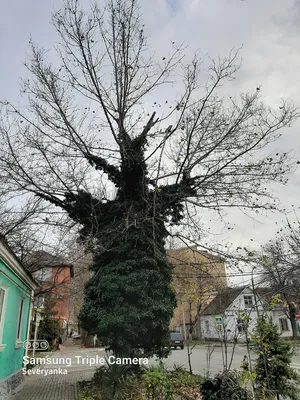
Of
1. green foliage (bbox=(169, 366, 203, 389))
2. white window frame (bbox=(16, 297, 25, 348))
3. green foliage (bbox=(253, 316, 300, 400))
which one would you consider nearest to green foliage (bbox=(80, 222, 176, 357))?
green foliage (bbox=(169, 366, 203, 389))

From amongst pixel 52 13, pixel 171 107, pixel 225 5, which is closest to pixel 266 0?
pixel 225 5

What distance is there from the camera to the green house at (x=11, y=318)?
7.06 m

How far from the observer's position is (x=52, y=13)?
9.00 meters

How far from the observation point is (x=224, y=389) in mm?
5324

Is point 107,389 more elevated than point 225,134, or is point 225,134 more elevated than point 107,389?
point 225,134

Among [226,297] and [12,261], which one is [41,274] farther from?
[12,261]

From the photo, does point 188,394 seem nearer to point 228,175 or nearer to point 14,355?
point 14,355

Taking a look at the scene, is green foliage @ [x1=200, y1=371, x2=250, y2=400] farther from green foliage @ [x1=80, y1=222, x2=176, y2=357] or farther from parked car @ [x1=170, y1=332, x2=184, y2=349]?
parked car @ [x1=170, y1=332, x2=184, y2=349]

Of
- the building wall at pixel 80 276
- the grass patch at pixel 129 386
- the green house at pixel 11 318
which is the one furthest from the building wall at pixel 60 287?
the grass patch at pixel 129 386

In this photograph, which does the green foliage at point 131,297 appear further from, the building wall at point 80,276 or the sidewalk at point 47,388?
Result: the sidewalk at point 47,388

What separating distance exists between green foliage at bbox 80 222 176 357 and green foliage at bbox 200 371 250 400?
2725 mm

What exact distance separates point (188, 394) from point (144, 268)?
3370 millimetres

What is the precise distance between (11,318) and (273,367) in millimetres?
6662

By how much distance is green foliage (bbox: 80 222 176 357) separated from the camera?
8.05 metres
